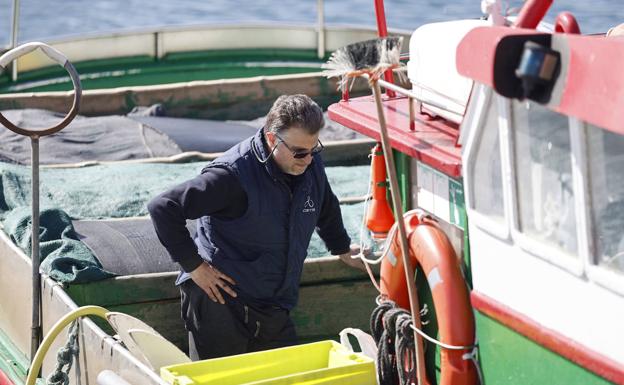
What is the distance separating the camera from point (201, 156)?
26.1 ft

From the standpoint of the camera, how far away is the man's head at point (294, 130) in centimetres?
486

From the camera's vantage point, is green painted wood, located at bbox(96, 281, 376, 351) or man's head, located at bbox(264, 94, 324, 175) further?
green painted wood, located at bbox(96, 281, 376, 351)

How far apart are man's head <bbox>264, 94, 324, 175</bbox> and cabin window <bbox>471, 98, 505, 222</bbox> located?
100cm

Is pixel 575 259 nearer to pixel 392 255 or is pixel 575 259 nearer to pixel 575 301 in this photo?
pixel 575 301

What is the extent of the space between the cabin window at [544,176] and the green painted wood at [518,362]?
37cm

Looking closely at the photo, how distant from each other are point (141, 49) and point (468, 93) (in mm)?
7532

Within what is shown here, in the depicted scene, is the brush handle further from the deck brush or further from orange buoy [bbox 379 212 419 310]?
orange buoy [bbox 379 212 419 310]

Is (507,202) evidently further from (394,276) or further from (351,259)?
(351,259)

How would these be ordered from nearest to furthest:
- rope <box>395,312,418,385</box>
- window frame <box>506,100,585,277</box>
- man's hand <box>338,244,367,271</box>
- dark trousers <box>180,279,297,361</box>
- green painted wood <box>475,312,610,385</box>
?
window frame <box>506,100,585,277</box> → green painted wood <box>475,312,610,385</box> → rope <box>395,312,418,385</box> → dark trousers <box>180,279,297,361</box> → man's hand <box>338,244,367,271</box>

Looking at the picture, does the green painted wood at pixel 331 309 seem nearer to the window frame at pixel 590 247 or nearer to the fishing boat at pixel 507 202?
the fishing boat at pixel 507 202

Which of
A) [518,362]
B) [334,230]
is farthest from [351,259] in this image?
[518,362]

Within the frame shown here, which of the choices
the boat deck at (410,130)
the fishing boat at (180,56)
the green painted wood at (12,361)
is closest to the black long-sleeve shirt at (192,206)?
the boat deck at (410,130)

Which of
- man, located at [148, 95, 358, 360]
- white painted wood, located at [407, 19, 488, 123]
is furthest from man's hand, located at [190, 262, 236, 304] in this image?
white painted wood, located at [407, 19, 488, 123]

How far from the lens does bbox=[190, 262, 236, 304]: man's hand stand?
16.8ft
